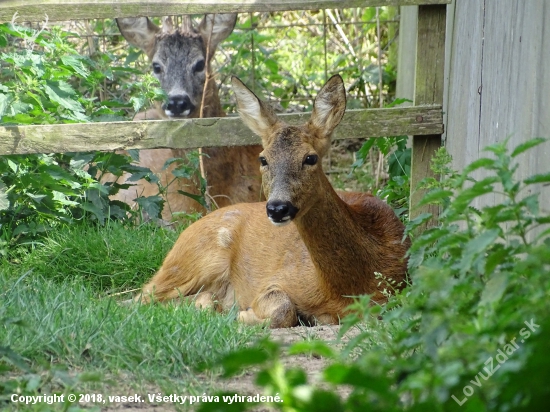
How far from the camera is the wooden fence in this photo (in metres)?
5.24

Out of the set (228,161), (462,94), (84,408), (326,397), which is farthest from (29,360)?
(228,161)

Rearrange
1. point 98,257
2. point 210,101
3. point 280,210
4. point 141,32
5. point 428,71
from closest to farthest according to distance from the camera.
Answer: point 280,210 < point 428,71 < point 98,257 < point 210,101 < point 141,32

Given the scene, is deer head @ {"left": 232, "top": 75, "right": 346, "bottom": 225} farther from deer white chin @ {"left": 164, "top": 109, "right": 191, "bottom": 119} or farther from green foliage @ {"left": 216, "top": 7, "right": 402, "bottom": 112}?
green foliage @ {"left": 216, "top": 7, "right": 402, "bottom": 112}

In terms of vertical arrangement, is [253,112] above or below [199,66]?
below

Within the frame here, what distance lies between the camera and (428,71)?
17.9ft

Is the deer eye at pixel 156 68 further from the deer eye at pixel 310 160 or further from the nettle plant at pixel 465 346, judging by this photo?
the nettle plant at pixel 465 346

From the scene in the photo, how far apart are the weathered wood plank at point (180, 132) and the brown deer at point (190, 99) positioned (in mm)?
1839

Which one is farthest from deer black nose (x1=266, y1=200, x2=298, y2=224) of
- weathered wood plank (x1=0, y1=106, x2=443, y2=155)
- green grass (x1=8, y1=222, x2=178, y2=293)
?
green grass (x1=8, y1=222, x2=178, y2=293)

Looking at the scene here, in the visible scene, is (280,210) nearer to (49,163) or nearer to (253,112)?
(253,112)

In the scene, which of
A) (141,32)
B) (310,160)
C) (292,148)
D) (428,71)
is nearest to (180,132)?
(292,148)

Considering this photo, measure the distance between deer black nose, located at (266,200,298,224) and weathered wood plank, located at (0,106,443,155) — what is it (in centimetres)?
79

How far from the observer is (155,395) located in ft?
10.3

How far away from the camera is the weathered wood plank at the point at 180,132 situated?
5.27 meters

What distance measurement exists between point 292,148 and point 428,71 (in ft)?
3.66
